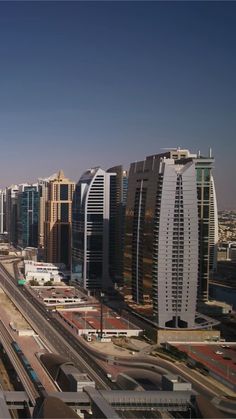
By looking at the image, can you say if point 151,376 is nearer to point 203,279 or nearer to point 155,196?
point 155,196

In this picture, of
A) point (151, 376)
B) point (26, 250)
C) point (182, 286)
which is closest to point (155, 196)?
point (182, 286)

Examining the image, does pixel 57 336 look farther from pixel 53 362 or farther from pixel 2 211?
pixel 2 211

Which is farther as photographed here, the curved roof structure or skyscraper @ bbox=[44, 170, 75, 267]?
skyscraper @ bbox=[44, 170, 75, 267]

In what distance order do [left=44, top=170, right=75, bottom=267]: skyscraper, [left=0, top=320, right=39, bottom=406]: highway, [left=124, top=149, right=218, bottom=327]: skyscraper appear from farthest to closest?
[left=44, top=170, right=75, bottom=267]: skyscraper → [left=124, top=149, right=218, bottom=327]: skyscraper → [left=0, top=320, right=39, bottom=406]: highway

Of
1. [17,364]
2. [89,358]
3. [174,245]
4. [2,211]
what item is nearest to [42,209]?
[2,211]

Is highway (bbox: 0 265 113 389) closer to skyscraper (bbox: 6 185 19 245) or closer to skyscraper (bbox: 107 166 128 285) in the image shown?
skyscraper (bbox: 107 166 128 285)

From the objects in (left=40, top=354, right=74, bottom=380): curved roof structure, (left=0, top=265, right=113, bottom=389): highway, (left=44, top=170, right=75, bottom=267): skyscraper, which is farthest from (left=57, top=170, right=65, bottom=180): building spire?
(left=40, top=354, right=74, bottom=380): curved roof structure
